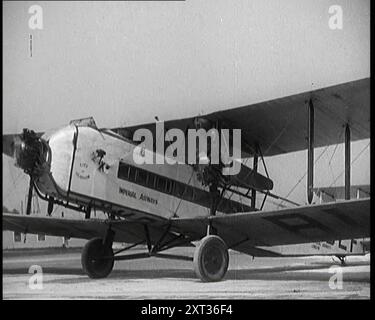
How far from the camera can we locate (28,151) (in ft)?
21.6

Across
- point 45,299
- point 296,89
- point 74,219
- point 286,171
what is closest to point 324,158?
point 286,171

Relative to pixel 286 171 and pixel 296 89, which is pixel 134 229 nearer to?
pixel 286 171

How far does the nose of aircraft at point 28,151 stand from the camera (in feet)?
21.6

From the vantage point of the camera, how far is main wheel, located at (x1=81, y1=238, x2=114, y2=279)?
834cm

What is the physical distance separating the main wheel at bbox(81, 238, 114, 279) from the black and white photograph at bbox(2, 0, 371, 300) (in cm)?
2

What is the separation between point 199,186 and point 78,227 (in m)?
2.33

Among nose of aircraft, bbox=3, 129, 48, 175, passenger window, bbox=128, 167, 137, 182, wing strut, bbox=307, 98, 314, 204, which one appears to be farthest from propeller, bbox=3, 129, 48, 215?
wing strut, bbox=307, 98, 314, 204

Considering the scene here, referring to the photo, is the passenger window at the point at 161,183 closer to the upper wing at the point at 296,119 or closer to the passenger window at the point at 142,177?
the passenger window at the point at 142,177

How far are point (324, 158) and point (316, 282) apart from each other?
232 centimetres

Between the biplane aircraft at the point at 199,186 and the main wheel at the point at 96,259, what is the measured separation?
0.02 metres

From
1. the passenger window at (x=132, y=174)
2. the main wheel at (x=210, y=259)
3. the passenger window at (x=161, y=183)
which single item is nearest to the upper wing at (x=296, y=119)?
the passenger window at (x=132, y=174)

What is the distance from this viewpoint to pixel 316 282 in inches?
293

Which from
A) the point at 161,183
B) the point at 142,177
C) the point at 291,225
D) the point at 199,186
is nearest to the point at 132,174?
the point at 142,177

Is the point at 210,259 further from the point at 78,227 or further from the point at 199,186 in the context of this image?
the point at 78,227
